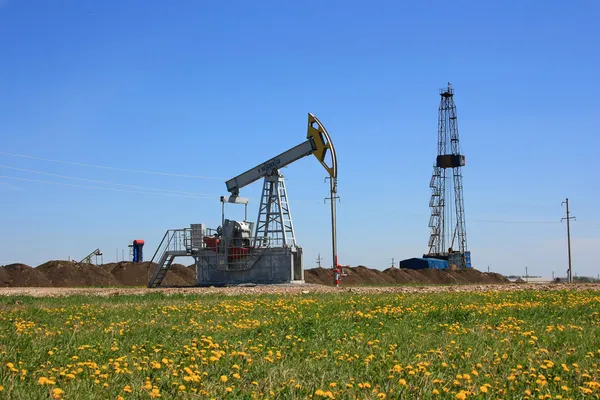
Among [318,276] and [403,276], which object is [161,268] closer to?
[318,276]

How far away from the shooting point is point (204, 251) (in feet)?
124

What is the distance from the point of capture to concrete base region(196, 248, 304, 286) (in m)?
35.2

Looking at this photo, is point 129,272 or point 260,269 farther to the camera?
point 129,272

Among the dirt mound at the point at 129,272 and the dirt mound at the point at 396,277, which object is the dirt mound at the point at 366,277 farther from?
the dirt mound at the point at 129,272

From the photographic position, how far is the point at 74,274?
4681 centimetres

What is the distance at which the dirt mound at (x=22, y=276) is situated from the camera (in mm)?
44938

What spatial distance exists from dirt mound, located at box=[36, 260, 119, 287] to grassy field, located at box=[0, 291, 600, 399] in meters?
32.7

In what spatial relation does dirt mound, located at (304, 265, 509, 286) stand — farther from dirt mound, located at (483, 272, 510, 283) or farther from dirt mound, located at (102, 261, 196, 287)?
dirt mound, located at (102, 261, 196, 287)

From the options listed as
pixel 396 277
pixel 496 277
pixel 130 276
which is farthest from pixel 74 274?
pixel 496 277

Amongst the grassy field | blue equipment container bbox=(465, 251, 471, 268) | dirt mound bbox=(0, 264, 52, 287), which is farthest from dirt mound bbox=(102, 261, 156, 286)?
Result: blue equipment container bbox=(465, 251, 471, 268)

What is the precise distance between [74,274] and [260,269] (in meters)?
16.8

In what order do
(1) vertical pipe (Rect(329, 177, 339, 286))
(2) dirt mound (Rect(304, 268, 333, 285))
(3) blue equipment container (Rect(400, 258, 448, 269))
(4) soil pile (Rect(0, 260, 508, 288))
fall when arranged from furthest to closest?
(3) blue equipment container (Rect(400, 258, 448, 269))
(2) dirt mound (Rect(304, 268, 333, 285))
(4) soil pile (Rect(0, 260, 508, 288))
(1) vertical pipe (Rect(329, 177, 339, 286))

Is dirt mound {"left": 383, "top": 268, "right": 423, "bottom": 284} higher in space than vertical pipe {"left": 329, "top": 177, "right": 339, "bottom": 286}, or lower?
lower

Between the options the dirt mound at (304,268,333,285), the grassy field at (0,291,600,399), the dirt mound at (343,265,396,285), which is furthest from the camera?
the dirt mound at (343,265,396,285)
